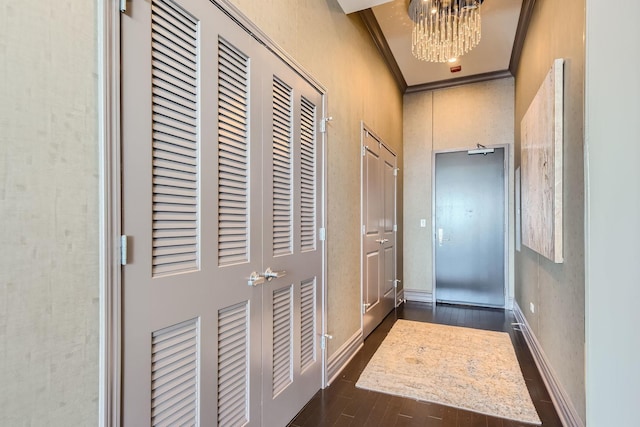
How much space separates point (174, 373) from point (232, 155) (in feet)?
2.88

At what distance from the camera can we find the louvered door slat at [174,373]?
107 centimetres

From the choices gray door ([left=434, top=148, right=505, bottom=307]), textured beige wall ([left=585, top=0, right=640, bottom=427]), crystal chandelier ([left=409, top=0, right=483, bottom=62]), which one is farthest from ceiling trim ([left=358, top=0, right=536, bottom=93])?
textured beige wall ([left=585, top=0, right=640, bottom=427])

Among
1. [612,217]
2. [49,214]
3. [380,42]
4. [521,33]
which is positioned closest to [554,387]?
[612,217]

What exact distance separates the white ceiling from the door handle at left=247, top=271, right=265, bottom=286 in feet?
7.02

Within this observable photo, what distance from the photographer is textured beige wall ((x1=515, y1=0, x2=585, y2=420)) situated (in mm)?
1635

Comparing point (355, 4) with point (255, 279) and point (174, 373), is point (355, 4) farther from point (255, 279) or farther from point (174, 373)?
point (174, 373)

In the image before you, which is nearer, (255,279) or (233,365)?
(233,365)

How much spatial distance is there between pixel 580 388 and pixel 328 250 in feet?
5.17

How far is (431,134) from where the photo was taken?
4.78m

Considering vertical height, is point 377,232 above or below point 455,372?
above

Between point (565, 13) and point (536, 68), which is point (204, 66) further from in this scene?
point (536, 68)

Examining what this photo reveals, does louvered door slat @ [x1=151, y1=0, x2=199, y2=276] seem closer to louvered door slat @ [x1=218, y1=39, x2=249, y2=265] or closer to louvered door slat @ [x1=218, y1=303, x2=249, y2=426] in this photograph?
louvered door slat @ [x1=218, y1=39, x2=249, y2=265]

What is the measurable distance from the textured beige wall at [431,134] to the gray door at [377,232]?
613mm

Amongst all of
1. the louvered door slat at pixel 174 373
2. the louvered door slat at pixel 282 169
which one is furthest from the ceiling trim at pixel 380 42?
the louvered door slat at pixel 174 373
